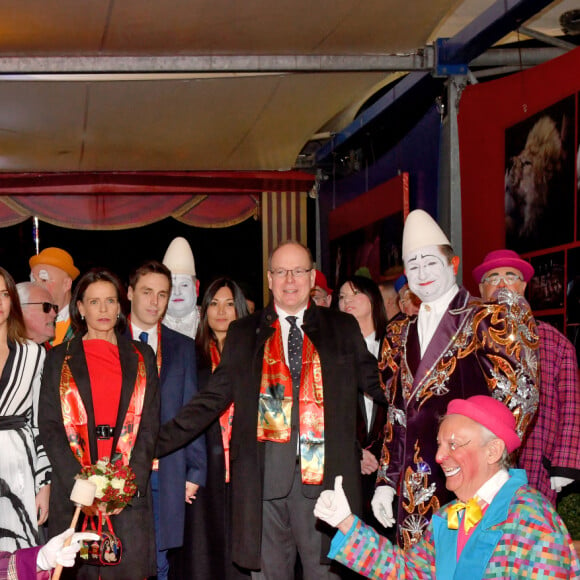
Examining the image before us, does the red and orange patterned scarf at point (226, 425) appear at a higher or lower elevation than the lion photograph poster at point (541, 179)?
lower

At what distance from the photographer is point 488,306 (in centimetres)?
348

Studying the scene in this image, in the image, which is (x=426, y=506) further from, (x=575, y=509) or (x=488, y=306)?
(x=575, y=509)

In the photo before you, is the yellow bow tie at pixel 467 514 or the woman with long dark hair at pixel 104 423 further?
the woman with long dark hair at pixel 104 423

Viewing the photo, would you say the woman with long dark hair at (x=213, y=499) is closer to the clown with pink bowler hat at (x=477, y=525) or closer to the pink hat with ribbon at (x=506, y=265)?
the pink hat with ribbon at (x=506, y=265)

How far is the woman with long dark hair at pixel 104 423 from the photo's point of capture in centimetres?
396

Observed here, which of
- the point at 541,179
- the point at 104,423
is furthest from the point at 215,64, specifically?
the point at 104,423

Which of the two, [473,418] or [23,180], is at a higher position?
[23,180]

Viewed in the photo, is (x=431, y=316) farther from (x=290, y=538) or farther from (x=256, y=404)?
(x=290, y=538)

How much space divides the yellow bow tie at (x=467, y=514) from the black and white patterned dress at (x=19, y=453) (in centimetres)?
203

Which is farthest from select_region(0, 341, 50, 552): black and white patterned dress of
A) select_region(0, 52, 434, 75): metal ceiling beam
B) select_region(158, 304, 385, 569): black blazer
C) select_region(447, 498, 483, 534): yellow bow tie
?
select_region(0, 52, 434, 75): metal ceiling beam

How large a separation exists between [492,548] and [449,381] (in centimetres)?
104

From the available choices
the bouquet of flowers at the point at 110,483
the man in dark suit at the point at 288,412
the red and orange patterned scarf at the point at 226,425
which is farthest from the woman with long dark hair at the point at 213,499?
the bouquet of flowers at the point at 110,483

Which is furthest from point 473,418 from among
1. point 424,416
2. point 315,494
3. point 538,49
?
point 538,49

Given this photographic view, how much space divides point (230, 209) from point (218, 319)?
6040mm
